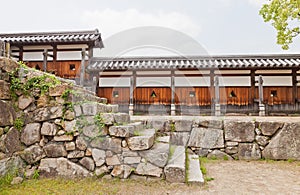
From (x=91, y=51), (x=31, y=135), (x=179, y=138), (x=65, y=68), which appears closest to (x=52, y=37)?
(x=65, y=68)

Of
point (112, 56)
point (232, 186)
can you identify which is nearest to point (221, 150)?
point (232, 186)

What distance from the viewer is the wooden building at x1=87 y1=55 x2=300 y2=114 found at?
10.3m

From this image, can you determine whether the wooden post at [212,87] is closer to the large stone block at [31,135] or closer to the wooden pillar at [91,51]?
the wooden pillar at [91,51]

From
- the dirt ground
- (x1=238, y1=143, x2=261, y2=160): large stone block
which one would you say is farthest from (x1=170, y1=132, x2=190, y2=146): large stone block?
(x1=238, y1=143, x2=261, y2=160): large stone block

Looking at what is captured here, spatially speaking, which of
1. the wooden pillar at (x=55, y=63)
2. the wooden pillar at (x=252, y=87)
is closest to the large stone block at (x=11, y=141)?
the wooden pillar at (x=55, y=63)

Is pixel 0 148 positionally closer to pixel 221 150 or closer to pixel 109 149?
pixel 109 149

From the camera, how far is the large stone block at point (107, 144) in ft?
12.9

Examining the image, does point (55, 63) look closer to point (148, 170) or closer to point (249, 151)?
point (148, 170)

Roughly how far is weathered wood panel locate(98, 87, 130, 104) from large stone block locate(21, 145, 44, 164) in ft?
22.4

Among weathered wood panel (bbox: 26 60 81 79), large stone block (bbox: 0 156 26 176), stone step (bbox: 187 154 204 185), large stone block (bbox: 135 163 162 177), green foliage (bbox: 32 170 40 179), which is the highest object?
weathered wood panel (bbox: 26 60 81 79)

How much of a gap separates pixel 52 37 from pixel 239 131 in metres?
10.8

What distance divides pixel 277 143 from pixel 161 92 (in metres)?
6.22

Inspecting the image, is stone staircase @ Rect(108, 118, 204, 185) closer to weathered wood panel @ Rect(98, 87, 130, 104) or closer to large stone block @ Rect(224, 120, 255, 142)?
large stone block @ Rect(224, 120, 255, 142)

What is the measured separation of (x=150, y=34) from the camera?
28.5 ft
